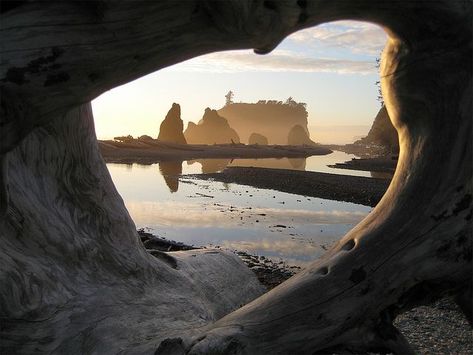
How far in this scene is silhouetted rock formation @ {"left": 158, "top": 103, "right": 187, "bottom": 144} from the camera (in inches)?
5192

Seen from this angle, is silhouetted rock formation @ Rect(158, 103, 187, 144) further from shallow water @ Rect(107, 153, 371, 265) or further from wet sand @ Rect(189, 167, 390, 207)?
shallow water @ Rect(107, 153, 371, 265)

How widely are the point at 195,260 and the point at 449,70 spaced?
14.0ft

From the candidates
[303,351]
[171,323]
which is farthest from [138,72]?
[171,323]

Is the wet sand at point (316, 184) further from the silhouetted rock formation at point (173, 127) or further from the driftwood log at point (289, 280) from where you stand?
the silhouetted rock formation at point (173, 127)

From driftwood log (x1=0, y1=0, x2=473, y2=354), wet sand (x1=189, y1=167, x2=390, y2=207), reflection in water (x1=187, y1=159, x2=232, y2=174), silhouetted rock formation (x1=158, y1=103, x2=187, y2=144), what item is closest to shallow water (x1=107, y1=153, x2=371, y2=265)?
wet sand (x1=189, y1=167, x2=390, y2=207)

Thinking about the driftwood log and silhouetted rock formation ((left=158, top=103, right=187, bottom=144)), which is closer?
the driftwood log

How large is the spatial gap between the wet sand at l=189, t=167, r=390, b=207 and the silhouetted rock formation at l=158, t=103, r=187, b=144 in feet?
299

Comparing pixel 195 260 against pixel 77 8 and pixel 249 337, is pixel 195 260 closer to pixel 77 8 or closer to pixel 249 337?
pixel 249 337

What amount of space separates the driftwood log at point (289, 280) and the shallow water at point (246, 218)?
32.8 ft

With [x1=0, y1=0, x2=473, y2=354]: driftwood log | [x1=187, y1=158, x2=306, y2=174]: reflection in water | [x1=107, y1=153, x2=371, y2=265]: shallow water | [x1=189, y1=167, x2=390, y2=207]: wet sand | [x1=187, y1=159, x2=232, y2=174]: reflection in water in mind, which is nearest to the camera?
[x1=0, y1=0, x2=473, y2=354]: driftwood log

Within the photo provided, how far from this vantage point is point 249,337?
2980mm

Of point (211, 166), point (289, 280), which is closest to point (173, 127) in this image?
point (211, 166)

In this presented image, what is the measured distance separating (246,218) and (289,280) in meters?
17.3

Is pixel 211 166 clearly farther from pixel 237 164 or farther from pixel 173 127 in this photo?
pixel 173 127
